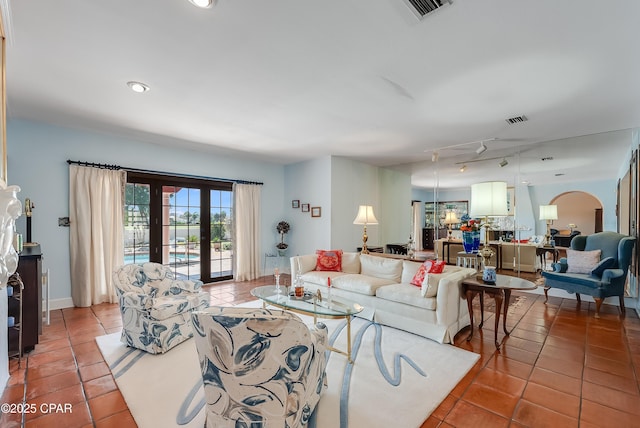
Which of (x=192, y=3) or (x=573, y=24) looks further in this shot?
(x=573, y=24)

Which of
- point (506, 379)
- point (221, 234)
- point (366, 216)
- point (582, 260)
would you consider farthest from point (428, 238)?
point (506, 379)

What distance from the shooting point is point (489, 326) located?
3.50 meters

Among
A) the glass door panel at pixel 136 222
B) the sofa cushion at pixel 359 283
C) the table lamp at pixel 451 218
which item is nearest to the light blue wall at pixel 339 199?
the table lamp at pixel 451 218

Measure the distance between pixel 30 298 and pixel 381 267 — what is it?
3.93m

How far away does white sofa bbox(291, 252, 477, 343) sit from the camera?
9.96 feet

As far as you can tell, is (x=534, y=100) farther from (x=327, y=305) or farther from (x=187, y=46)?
(x=187, y=46)

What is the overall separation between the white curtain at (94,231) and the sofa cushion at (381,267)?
3.85 metres

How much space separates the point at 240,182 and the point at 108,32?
4088 millimetres

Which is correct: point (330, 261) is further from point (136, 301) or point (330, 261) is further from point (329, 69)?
point (329, 69)

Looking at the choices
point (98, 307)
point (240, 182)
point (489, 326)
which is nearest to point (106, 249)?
point (98, 307)

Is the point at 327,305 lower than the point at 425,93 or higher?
lower

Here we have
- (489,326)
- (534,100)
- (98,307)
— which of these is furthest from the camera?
(98,307)

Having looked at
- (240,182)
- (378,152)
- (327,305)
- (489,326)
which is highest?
(378,152)

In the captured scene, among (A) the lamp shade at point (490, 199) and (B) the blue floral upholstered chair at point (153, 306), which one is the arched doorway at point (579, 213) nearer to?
(A) the lamp shade at point (490, 199)
